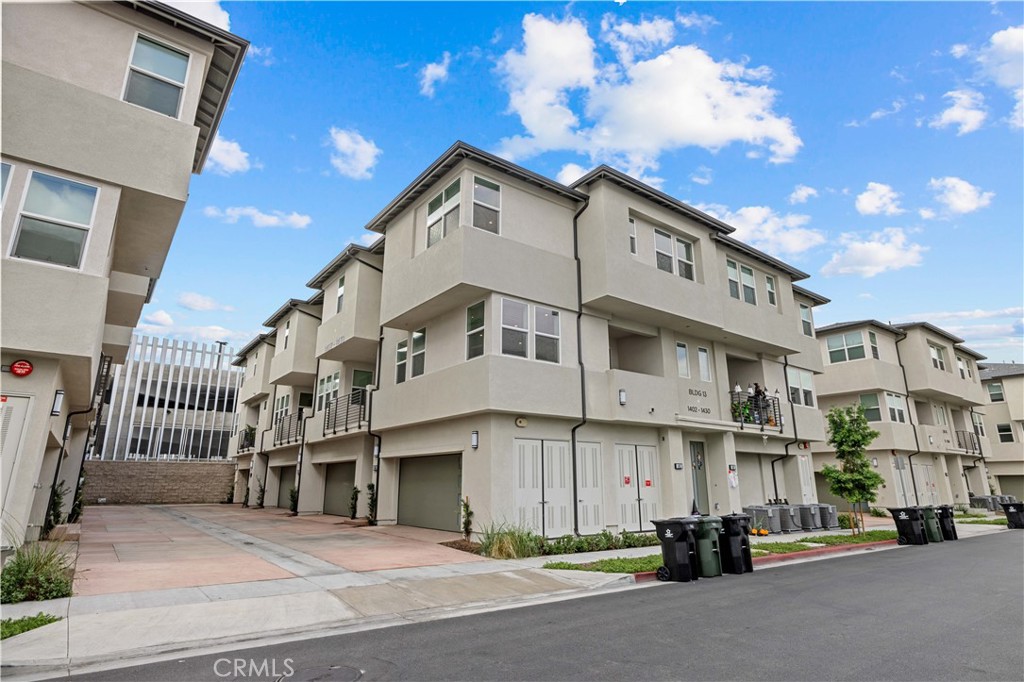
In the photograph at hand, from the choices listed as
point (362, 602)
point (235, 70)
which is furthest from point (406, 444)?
point (235, 70)

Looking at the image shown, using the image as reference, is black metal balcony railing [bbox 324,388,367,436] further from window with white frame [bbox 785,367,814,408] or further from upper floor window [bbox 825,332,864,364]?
upper floor window [bbox 825,332,864,364]

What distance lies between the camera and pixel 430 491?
55.8ft

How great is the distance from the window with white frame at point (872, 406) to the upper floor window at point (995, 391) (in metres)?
20.2

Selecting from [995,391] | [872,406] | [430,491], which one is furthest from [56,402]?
[995,391]

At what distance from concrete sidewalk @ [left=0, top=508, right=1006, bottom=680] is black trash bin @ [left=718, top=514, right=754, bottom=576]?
2483 millimetres

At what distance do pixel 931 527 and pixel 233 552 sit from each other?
2043 cm

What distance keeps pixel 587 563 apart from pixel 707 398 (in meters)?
9.80

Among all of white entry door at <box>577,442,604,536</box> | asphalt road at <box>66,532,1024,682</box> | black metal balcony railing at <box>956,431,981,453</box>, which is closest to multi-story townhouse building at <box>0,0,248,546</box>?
asphalt road at <box>66,532,1024,682</box>

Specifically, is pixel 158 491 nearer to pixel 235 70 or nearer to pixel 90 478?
pixel 90 478

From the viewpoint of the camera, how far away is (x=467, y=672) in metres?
4.89

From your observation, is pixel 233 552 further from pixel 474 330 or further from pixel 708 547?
pixel 708 547

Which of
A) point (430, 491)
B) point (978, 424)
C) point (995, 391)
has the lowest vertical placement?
point (430, 491)

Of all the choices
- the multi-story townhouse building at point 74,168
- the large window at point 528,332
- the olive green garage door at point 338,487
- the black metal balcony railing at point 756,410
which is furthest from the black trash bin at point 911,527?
the multi-story townhouse building at point 74,168

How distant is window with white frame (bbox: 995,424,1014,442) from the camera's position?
128 feet
